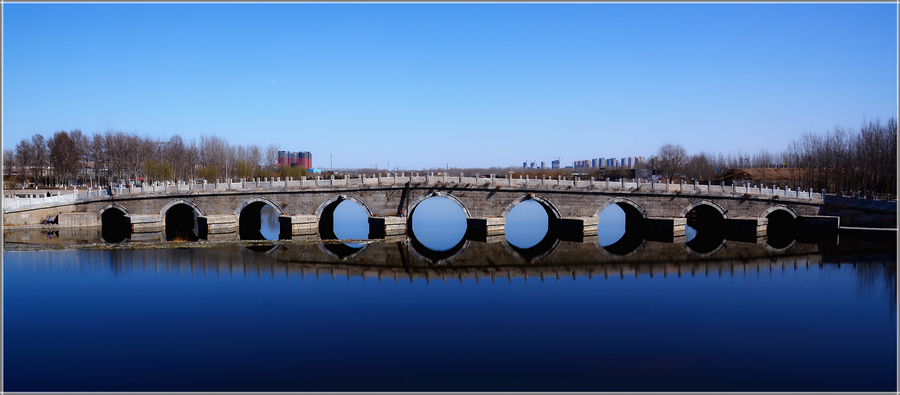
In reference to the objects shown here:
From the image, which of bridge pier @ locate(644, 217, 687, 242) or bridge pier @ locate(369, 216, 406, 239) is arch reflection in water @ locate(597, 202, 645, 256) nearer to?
bridge pier @ locate(644, 217, 687, 242)

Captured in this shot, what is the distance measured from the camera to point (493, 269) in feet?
87.5

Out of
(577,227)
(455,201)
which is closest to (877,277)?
(577,227)

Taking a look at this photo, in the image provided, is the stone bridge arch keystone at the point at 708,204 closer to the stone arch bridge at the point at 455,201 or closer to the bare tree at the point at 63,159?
the stone arch bridge at the point at 455,201

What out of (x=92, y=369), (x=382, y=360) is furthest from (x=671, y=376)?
(x=92, y=369)

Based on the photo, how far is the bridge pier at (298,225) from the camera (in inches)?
1432

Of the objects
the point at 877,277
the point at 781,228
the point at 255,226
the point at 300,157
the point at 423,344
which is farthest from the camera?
the point at 300,157

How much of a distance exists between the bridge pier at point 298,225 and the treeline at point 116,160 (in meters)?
22.2

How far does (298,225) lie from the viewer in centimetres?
3653

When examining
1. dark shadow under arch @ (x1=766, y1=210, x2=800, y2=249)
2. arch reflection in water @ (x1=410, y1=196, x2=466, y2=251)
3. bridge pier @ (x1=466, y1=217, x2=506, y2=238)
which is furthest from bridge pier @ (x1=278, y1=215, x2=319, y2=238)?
dark shadow under arch @ (x1=766, y1=210, x2=800, y2=249)

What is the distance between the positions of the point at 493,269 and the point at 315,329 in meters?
11.2

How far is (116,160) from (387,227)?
107ft

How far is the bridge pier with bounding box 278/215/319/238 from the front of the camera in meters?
36.4

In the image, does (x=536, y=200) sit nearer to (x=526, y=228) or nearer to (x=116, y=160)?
(x=526, y=228)

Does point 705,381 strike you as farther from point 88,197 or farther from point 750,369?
point 88,197
